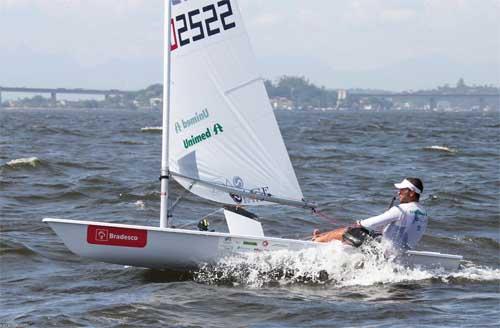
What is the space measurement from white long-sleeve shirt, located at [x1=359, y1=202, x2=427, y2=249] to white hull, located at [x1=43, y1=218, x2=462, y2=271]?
26 cm

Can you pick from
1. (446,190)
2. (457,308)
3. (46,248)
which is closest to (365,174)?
(446,190)

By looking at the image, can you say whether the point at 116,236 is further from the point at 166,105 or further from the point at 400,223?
the point at 400,223

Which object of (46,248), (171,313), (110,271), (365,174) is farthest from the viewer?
(365,174)

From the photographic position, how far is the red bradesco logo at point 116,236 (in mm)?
10484

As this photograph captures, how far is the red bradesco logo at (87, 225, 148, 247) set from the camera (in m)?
10.5

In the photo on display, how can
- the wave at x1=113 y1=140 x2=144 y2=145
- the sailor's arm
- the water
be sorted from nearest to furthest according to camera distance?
the water
the sailor's arm
the wave at x1=113 y1=140 x2=144 y2=145

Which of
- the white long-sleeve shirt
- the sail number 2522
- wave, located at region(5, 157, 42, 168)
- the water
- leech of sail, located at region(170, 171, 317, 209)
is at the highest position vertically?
the sail number 2522

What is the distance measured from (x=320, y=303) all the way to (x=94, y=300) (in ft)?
7.87

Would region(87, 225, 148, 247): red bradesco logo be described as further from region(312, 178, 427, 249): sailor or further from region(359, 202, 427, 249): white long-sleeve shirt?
region(359, 202, 427, 249): white long-sleeve shirt

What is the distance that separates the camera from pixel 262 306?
970cm

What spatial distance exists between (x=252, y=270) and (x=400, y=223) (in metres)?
1.78

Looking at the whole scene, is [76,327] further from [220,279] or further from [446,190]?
[446,190]

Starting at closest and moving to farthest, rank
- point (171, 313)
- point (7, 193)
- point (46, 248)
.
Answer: point (171, 313) → point (46, 248) → point (7, 193)

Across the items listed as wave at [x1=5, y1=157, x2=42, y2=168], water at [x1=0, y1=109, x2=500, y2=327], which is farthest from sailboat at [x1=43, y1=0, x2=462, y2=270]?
wave at [x1=5, y1=157, x2=42, y2=168]
